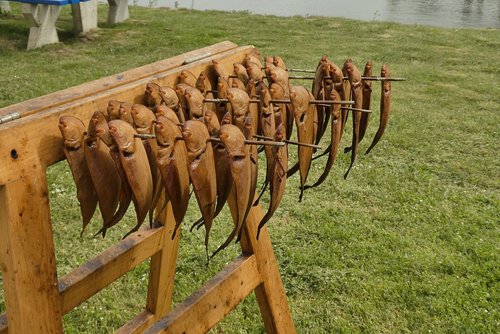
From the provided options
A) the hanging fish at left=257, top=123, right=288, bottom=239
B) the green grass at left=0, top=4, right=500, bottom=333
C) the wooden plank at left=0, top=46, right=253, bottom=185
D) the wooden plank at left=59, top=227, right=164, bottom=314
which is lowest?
the green grass at left=0, top=4, right=500, bottom=333

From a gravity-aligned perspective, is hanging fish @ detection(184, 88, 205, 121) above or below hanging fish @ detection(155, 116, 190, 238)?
above

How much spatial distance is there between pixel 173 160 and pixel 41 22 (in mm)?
7418

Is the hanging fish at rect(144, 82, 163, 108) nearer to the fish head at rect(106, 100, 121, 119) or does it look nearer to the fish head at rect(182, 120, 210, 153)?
the fish head at rect(106, 100, 121, 119)

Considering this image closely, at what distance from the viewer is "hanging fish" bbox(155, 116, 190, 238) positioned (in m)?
1.13

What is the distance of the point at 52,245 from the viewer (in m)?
1.28

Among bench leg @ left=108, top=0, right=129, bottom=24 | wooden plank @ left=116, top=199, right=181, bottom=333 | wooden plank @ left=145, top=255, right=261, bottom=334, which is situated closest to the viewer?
wooden plank @ left=145, top=255, right=261, bottom=334

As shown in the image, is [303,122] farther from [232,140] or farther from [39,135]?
[39,135]

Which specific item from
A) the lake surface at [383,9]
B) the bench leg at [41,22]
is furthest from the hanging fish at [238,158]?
the lake surface at [383,9]

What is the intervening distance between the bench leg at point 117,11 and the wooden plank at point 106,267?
822cm

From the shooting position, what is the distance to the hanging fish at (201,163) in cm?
114

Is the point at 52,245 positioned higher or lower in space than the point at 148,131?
lower

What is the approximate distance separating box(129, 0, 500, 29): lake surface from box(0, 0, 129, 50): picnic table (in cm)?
396

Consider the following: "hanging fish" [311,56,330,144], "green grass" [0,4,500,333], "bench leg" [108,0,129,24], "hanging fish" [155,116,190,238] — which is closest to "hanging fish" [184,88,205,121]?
"hanging fish" [155,116,190,238]

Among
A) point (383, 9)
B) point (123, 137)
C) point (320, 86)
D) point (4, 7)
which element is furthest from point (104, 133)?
point (383, 9)
